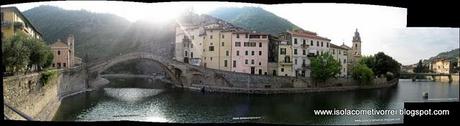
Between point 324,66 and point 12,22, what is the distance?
3.39m

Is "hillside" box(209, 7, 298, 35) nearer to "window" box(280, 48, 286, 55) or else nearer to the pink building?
the pink building

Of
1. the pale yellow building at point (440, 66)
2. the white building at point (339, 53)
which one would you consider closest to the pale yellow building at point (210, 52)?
the white building at point (339, 53)

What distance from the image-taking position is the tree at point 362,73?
6.76 metres

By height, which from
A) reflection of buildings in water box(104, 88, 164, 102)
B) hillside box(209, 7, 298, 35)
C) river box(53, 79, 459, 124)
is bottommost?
river box(53, 79, 459, 124)

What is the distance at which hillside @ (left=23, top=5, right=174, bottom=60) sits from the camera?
5824 mm

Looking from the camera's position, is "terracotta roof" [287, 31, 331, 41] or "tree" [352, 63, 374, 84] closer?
"terracotta roof" [287, 31, 331, 41]

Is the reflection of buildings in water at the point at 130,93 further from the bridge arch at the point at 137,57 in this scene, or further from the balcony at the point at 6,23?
the balcony at the point at 6,23

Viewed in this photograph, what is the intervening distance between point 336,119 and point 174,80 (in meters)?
1.84

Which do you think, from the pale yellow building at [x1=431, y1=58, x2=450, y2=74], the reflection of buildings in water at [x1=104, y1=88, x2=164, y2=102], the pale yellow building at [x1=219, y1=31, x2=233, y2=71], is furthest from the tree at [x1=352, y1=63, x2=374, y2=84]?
the reflection of buildings in water at [x1=104, y1=88, x2=164, y2=102]

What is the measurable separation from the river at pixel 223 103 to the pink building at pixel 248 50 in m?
→ 0.31

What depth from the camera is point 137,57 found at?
20.0ft

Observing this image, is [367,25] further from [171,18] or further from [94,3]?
[94,3]

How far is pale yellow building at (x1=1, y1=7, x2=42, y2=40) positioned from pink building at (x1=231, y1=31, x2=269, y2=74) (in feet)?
7.29

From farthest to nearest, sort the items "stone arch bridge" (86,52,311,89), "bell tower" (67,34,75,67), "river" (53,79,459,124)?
1. "stone arch bridge" (86,52,311,89)
2. "river" (53,79,459,124)
3. "bell tower" (67,34,75,67)
